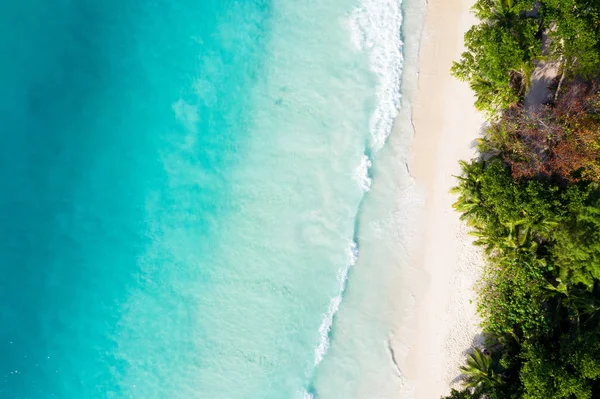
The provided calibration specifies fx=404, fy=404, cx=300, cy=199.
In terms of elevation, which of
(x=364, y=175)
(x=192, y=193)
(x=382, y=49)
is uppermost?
(x=382, y=49)

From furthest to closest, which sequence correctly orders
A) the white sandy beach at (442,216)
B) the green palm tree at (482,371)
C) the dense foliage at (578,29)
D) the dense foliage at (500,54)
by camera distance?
1. the white sandy beach at (442,216)
2. the green palm tree at (482,371)
3. the dense foliage at (500,54)
4. the dense foliage at (578,29)

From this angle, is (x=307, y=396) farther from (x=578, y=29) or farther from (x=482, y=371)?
(x=578, y=29)

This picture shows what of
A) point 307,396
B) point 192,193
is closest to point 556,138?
point 307,396

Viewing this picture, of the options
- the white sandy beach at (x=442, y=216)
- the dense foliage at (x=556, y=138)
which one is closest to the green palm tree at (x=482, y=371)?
the white sandy beach at (x=442, y=216)

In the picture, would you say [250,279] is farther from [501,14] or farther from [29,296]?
[501,14]

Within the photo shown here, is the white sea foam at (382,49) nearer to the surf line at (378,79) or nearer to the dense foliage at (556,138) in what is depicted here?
the surf line at (378,79)

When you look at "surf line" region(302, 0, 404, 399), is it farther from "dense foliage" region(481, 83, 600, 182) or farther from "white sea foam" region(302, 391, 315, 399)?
"dense foliage" region(481, 83, 600, 182)

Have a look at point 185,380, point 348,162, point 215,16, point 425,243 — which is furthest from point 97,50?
point 425,243

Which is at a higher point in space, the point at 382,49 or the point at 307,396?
the point at 382,49
